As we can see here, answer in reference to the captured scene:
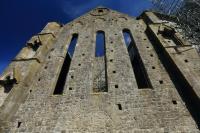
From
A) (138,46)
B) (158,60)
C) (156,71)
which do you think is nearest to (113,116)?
(156,71)

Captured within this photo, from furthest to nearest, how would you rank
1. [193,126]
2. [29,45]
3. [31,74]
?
[29,45]
[31,74]
[193,126]

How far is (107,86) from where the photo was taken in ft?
29.9

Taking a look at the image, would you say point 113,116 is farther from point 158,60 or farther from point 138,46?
Result: point 138,46

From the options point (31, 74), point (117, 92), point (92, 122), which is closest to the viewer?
point (92, 122)

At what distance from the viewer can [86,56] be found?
1098 cm

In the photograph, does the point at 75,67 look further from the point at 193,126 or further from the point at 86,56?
the point at 193,126

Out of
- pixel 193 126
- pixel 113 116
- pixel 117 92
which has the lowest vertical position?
pixel 193 126

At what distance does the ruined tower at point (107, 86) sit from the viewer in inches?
302

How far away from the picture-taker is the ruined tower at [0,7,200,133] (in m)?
7.68

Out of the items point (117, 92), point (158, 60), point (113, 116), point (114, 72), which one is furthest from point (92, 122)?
point (158, 60)

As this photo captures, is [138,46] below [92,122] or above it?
above

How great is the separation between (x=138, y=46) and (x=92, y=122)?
4.74 m

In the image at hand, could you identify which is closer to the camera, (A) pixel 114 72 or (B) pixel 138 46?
(A) pixel 114 72

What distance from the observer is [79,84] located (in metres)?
9.38
